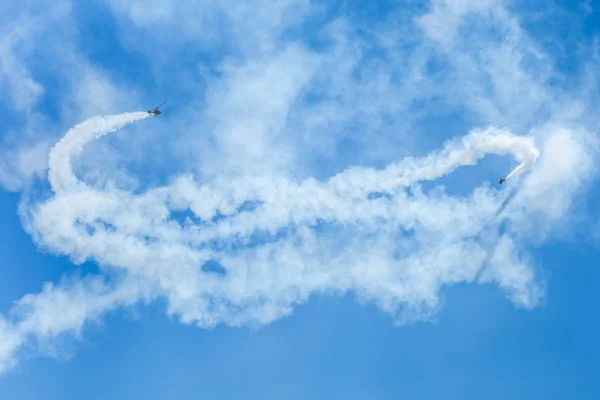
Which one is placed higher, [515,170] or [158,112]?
[158,112]

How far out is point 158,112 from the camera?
73.3 meters

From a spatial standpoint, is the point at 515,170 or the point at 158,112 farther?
the point at 158,112

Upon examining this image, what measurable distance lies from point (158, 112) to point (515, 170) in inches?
2617

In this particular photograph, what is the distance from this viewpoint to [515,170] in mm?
68875
